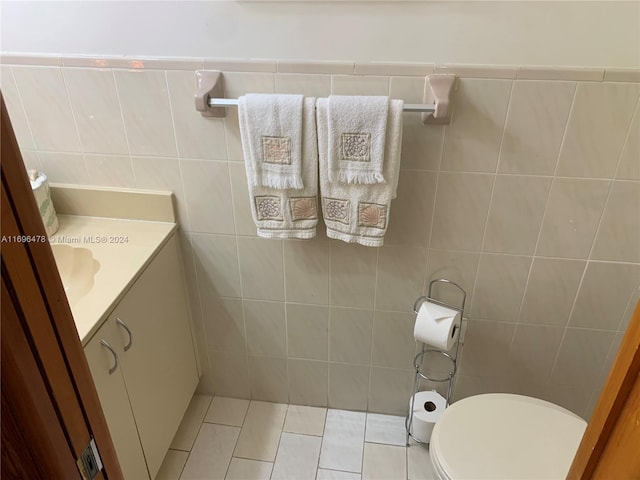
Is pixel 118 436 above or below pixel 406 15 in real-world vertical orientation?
below

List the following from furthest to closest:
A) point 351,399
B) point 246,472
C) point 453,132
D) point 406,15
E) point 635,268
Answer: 1. point 351,399
2. point 246,472
3. point 635,268
4. point 453,132
5. point 406,15

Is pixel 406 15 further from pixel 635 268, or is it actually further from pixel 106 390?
pixel 106 390

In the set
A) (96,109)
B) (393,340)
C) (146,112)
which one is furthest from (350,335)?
(96,109)

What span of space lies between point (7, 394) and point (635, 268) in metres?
1.50

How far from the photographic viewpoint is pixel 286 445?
173cm

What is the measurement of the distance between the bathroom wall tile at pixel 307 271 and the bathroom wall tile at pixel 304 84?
1.46 feet

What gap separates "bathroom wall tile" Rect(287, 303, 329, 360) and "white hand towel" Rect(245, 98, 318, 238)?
1.15 ft

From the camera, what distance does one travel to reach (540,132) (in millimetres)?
1243

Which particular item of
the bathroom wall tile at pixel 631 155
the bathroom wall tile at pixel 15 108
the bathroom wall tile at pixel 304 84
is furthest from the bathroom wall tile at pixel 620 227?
the bathroom wall tile at pixel 15 108

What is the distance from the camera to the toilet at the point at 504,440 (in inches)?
46.5

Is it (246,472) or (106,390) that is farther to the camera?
(246,472)

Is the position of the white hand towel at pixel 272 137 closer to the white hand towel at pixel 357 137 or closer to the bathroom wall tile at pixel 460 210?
the white hand towel at pixel 357 137

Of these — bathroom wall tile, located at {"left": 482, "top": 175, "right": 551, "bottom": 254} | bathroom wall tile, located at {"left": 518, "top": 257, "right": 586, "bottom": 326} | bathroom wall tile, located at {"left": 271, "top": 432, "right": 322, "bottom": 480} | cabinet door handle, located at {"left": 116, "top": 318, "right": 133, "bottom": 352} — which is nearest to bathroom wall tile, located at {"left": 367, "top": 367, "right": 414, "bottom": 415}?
bathroom wall tile, located at {"left": 271, "top": 432, "right": 322, "bottom": 480}

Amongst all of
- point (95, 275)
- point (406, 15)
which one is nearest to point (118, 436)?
point (95, 275)
